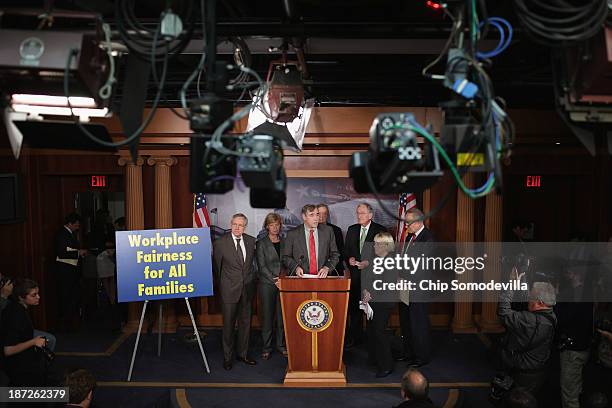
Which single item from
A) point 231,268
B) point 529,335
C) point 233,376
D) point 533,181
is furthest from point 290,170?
point 529,335

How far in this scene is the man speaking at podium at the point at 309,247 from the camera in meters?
6.36

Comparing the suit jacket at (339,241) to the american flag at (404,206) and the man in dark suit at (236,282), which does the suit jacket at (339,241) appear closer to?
the american flag at (404,206)

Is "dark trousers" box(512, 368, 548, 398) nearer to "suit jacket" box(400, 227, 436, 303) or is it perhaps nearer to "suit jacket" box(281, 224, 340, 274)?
"suit jacket" box(400, 227, 436, 303)

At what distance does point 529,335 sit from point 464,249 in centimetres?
282

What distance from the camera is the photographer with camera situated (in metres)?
4.80

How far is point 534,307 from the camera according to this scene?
4.89m

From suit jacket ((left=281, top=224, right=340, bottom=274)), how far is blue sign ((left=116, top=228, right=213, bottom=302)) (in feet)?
2.73

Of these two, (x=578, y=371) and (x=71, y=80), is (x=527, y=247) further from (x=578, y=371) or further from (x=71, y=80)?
(x=71, y=80)

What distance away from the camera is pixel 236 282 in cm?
635

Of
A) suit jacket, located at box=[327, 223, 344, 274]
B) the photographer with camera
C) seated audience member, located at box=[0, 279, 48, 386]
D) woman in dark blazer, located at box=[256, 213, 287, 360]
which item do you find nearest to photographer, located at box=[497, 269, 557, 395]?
the photographer with camera

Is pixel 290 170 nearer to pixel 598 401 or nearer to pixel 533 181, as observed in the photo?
pixel 533 181

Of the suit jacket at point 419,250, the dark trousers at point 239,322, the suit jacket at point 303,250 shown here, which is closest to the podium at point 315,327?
the suit jacket at point 303,250

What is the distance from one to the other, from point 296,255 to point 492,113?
149 inches

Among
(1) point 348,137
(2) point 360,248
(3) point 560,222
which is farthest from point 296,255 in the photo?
(3) point 560,222
